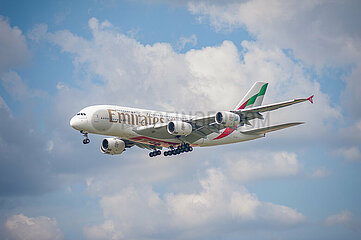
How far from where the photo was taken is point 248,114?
62.7 metres

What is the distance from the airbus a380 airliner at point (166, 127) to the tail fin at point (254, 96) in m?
0.14

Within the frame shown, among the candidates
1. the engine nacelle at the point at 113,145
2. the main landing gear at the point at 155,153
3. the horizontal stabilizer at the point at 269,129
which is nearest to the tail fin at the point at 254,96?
the horizontal stabilizer at the point at 269,129

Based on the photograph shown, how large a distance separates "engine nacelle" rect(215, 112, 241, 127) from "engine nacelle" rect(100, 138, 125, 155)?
15667 mm

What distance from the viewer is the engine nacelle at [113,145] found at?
71438 mm

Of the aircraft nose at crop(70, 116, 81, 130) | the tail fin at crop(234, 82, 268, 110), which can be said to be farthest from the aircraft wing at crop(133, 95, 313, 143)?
the aircraft nose at crop(70, 116, 81, 130)

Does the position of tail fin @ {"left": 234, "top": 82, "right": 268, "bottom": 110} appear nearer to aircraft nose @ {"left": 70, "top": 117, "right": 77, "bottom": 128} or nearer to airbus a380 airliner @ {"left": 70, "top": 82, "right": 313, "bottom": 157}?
airbus a380 airliner @ {"left": 70, "top": 82, "right": 313, "bottom": 157}

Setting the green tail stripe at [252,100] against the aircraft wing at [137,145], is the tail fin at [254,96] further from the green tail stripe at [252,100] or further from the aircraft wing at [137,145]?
the aircraft wing at [137,145]

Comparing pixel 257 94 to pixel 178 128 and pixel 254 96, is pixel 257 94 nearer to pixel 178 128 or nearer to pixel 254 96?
pixel 254 96

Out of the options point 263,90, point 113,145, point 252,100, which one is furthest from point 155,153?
point 263,90

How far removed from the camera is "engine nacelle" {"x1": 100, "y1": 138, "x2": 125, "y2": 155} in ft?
234

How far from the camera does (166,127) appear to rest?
64.4 metres

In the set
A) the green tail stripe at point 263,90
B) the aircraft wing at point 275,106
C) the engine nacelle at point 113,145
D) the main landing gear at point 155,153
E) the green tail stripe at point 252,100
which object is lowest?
Result: the aircraft wing at point 275,106

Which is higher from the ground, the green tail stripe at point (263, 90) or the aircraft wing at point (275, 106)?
the green tail stripe at point (263, 90)

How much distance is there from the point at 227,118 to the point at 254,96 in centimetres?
1392
